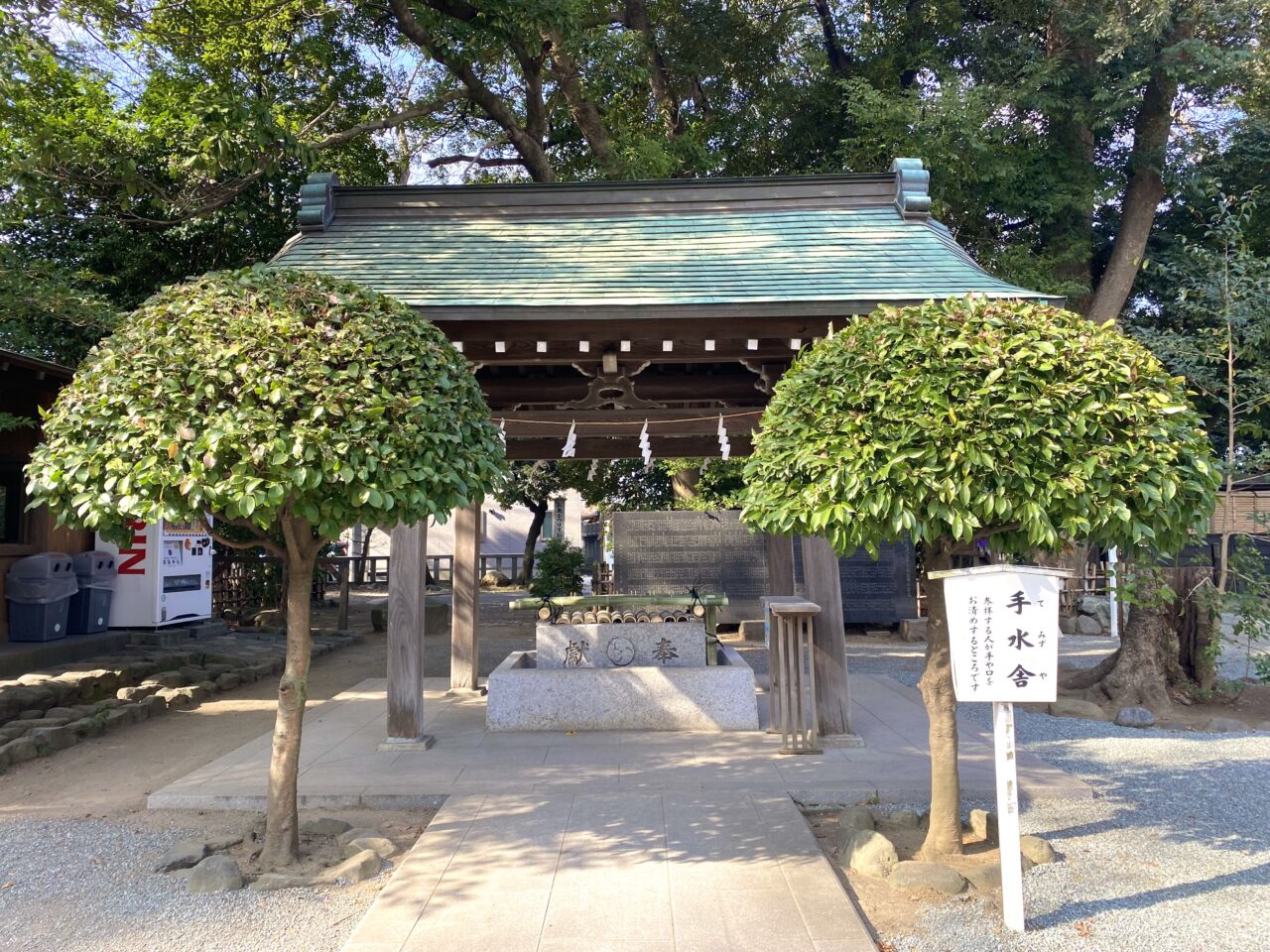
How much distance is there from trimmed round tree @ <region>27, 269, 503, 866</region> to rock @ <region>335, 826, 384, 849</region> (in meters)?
0.41

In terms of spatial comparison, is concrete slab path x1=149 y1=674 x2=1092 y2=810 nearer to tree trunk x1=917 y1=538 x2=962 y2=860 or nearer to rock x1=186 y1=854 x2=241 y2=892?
tree trunk x1=917 y1=538 x2=962 y2=860

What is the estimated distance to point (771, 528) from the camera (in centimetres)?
434

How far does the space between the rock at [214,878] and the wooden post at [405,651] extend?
2467mm

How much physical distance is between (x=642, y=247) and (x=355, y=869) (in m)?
5.76

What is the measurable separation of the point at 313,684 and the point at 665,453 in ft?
18.5

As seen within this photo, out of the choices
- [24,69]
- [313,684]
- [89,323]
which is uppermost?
[24,69]

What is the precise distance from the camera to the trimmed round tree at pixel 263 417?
3.88 metres

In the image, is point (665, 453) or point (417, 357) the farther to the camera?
point (665, 453)

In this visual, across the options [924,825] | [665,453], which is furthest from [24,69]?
[924,825]

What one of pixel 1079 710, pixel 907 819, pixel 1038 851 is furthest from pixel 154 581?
pixel 1079 710

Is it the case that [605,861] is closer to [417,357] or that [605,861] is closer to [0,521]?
[417,357]

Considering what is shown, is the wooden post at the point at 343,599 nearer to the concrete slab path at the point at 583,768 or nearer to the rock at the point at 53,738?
the rock at the point at 53,738

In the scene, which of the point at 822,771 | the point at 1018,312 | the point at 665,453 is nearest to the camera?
the point at 1018,312

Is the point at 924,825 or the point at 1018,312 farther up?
the point at 1018,312
